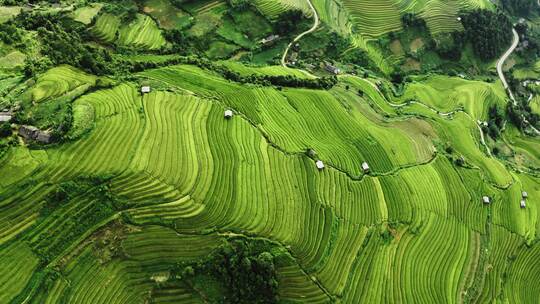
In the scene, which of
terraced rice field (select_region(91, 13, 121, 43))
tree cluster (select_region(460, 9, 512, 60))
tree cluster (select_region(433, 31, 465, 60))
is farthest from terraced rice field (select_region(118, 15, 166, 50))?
Answer: tree cluster (select_region(460, 9, 512, 60))

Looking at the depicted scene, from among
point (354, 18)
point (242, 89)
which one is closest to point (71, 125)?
point (242, 89)

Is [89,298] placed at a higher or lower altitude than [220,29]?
lower

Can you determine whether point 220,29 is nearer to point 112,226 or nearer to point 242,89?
point 242,89

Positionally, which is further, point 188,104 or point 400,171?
point 400,171

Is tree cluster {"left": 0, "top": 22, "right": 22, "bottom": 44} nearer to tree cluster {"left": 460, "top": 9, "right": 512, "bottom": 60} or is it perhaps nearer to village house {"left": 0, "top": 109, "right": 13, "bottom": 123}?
village house {"left": 0, "top": 109, "right": 13, "bottom": 123}

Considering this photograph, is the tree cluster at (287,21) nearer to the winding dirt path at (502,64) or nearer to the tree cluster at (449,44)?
the tree cluster at (449,44)

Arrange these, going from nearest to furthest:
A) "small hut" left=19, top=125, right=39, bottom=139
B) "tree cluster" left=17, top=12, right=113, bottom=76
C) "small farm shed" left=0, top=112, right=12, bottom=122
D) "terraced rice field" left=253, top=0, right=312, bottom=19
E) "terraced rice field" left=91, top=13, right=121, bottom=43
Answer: "small hut" left=19, top=125, right=39, bottom=139 < "small farm shed" left=0, top=112, right=12, bottom=122 < "tree cluster" left=17, top=12, right=113, bottom=76 < "terraced rice field" left=91, top=13, right=121, bottom=43 < "terraced rice field" left=253, top=0, right=312, bottom=19
